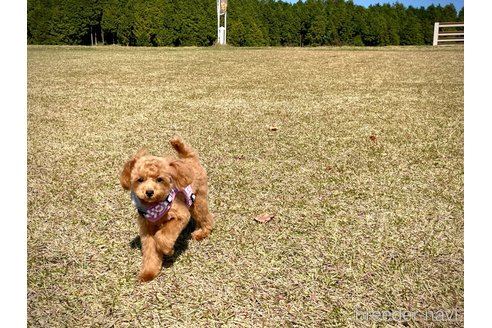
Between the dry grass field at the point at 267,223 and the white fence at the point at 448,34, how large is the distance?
22.6 meters

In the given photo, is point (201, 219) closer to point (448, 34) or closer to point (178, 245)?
point (178, 245)

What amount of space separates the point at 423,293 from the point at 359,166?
2.19 metres

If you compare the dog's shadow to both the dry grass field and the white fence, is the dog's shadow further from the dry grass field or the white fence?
the white fence

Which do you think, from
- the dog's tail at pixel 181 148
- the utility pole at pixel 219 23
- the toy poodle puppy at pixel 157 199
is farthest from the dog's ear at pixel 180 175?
the utility pole at pixel 219 23

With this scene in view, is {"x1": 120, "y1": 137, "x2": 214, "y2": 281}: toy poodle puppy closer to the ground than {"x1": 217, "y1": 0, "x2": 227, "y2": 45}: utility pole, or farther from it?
closer to the ground

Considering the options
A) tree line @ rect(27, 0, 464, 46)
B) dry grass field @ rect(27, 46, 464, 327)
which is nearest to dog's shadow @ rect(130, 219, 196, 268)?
dry grass field @ rect(27, 46, 464, 327)

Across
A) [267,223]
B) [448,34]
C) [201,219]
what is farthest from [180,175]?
[448,34]

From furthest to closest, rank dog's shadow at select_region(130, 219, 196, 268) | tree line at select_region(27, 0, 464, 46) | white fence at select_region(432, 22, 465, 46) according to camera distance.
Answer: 1. white fence at select_region(432, 22, 465, 46)
2. tree line at select_region(27, 0, 464, 46)
3. dog's shadow at select_region(130, 219, 196, 268)

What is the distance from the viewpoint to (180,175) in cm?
240

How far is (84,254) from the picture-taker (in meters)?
2.76

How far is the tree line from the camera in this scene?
2570 centimetres

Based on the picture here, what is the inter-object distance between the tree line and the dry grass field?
2134cm

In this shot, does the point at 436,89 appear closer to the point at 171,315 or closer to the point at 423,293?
the point at 423,293

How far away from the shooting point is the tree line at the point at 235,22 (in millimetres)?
25703
